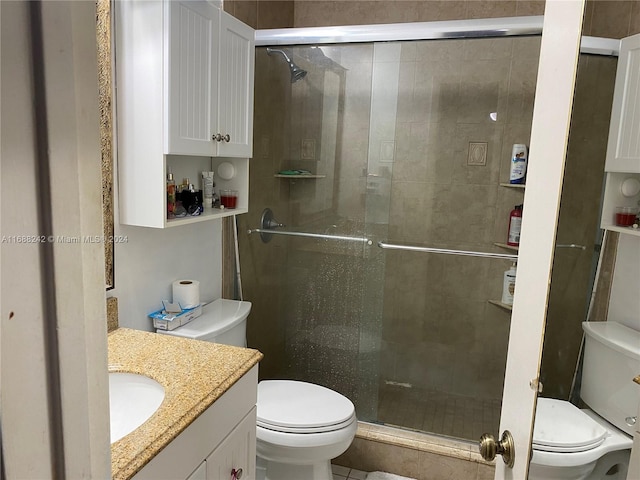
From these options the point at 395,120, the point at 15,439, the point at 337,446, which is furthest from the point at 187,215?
the point at 15,439

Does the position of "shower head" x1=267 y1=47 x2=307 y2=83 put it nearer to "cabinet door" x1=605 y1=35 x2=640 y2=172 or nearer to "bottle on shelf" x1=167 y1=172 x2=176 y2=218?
"bottle on shelf" x1=167 y1=172 x2=176 y2=218

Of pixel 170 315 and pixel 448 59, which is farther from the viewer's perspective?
pixel 448 59

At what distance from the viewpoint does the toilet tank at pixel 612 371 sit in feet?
1.91

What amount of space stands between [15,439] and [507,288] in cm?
253

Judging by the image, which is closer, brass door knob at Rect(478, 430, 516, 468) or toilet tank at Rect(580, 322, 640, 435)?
toilet tank at Rect(580, 322, 640, 435)

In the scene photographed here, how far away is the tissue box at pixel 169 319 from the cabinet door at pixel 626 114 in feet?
5.32

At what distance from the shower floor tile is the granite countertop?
4.40ft

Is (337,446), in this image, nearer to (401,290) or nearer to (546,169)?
(401,290)

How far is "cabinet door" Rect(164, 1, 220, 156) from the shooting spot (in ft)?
5.30

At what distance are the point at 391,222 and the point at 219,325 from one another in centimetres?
110

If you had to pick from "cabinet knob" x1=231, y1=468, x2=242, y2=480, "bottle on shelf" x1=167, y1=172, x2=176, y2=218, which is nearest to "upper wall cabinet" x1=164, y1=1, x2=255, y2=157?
"bottle on shelf" x1=167, y1=172, x2=176, y2=218

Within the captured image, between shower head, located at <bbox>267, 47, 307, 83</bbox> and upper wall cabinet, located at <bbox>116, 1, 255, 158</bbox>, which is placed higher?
shower head, located at <bbox>267, 47, 307, 83</bbox>

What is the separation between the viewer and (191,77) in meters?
1.72

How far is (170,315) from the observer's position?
1893mm
